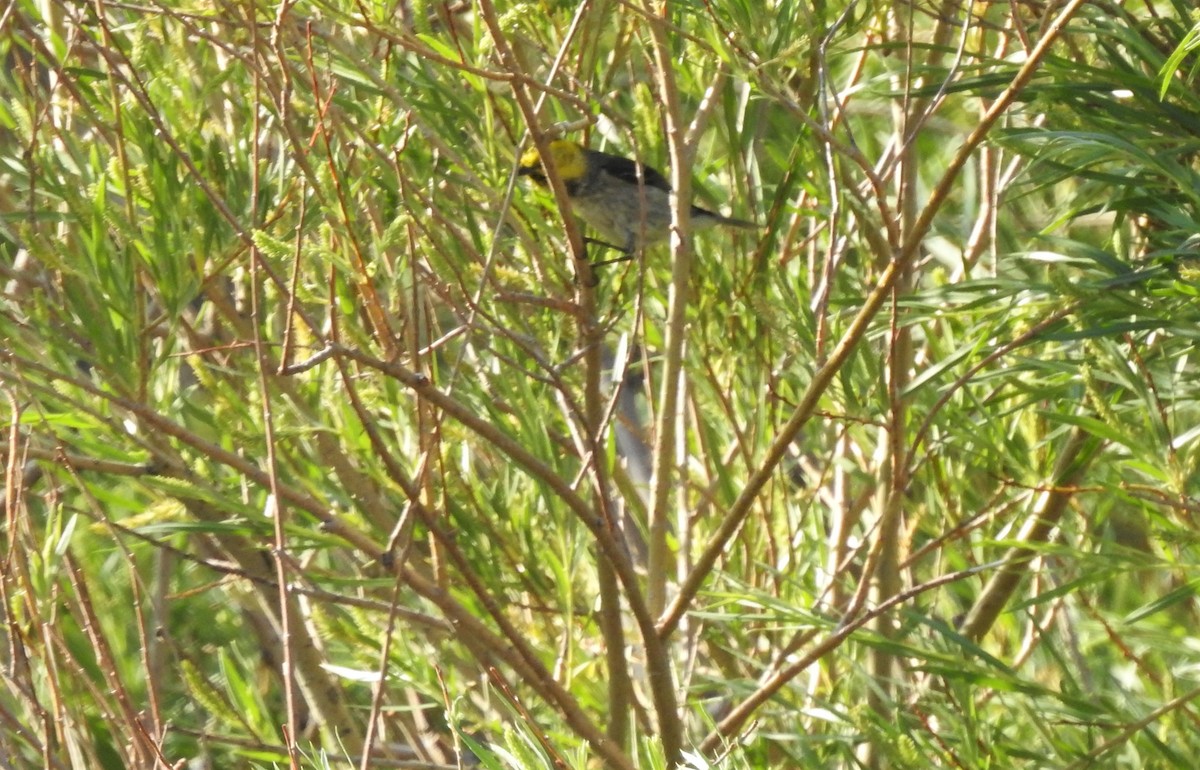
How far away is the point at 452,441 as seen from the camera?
8.91 feet

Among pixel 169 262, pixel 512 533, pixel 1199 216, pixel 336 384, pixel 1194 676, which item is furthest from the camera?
pixel 1194 676

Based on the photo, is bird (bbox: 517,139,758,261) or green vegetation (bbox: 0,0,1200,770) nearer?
green vegetation (bbox: 0,0,1200,770)

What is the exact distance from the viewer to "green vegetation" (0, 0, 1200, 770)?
7.12ft

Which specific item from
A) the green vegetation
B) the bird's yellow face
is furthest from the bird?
the green vegetation

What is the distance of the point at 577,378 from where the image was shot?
9.96ft

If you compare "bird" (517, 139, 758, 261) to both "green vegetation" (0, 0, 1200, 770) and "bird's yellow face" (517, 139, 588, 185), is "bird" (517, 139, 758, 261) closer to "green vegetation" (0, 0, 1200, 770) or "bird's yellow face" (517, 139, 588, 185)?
"bird's yellow face" (517, 139, 588, 185)

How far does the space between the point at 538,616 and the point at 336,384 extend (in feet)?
2.66

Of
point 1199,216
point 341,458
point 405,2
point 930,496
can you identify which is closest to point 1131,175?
point 1199,216

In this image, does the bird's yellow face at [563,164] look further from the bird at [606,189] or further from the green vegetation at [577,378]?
the green vegetation at [577,378]

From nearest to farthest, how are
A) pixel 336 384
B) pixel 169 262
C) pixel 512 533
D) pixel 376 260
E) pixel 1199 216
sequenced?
pixel 376 260 → pixel 1199 216 → pixel 169 262 → pixel 336 384 → pixel 512 533

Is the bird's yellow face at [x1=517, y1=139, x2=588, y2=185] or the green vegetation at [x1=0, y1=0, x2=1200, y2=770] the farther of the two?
the bird's yellow face at [x1=517, y1=139, x2=588, y2=185]

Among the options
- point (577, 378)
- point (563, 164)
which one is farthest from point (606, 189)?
point (577, 378)

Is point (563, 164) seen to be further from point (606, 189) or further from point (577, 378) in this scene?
point (577, 378)

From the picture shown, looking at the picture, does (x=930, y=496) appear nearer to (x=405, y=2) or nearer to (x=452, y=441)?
(x=452, y=441)
